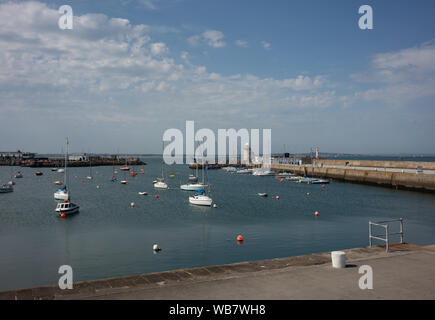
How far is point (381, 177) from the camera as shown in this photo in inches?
2756

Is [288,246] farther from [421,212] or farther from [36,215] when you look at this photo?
[36,215]

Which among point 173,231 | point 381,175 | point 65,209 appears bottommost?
point 173,231

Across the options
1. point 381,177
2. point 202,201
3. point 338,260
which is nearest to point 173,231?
point 202,201

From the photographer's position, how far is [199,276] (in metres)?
12.0

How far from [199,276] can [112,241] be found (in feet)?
57.9

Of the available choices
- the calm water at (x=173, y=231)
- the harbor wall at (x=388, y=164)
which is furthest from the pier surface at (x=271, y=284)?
the harbor wall at (x=388, y=164)

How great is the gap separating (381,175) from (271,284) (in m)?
67.7

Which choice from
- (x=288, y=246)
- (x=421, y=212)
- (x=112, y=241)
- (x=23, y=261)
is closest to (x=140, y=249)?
(x=112, y=241)

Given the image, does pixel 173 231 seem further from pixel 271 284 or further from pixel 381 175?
pixel 381 175

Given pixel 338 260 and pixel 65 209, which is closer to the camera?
pixel 338 260

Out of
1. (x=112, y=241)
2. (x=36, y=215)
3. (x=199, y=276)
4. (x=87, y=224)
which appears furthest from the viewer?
(x=36, y=215)

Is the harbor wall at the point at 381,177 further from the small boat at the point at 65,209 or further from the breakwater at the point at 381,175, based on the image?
the small boat at the point at 65,209

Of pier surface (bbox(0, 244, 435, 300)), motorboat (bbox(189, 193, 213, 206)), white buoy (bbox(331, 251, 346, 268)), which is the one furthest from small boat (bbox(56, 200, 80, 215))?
white buoy (bbox(331, 251, 346, 268))
